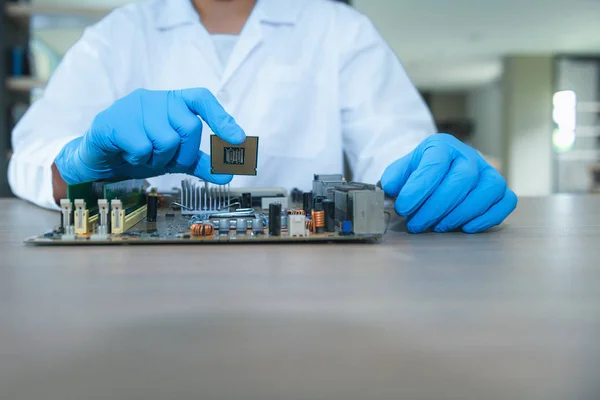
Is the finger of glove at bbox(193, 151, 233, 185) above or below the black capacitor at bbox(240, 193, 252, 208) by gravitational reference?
above

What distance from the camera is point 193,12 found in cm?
175

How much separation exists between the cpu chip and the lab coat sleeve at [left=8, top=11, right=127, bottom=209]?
2.46 ft

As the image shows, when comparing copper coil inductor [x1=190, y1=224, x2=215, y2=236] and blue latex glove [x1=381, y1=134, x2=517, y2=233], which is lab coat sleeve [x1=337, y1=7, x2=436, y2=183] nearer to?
blue latex glove [x1=381, y1=134, x2=517, y2=233]

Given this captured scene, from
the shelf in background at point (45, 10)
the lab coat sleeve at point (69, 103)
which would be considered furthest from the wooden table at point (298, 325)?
the shelf in background at point (45, 10)

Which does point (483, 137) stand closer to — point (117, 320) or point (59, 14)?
point (59, 14)

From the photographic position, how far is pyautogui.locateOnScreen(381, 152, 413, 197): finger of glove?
943 millimetres

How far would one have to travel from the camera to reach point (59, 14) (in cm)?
291

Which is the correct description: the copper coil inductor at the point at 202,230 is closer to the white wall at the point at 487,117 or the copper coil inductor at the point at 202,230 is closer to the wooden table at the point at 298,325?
the wooden table at the point at 298,325

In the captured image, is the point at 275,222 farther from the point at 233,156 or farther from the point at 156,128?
the point at 156,128

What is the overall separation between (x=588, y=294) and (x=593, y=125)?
865 cm

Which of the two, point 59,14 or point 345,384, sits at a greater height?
point 59,14

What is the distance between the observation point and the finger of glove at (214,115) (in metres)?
0.85

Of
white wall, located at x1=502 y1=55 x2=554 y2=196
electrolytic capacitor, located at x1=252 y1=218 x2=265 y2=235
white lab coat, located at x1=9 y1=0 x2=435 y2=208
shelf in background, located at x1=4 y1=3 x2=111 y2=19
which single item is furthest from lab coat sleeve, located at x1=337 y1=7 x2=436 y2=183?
white wall, located at x1=502 y1=55 x2=554 y2=196

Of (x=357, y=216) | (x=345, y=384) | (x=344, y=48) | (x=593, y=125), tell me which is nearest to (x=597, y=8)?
(x=593, y=125)
